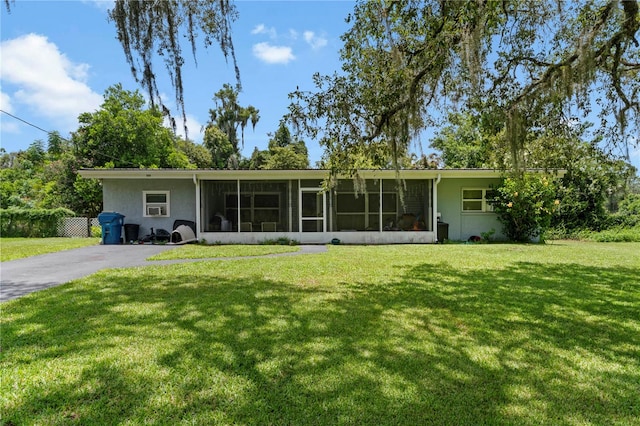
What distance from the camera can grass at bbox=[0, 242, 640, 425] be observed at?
231cm

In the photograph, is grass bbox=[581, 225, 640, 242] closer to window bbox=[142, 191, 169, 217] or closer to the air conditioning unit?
window bbox=[142, 191, 169, 217]

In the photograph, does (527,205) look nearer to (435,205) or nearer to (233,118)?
(435,205)

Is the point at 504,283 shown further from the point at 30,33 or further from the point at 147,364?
the point at 30,33

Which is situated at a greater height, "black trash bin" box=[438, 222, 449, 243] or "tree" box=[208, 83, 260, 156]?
"tree" box=[208, 83, 260, 156]

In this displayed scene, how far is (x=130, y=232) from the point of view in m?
13.5

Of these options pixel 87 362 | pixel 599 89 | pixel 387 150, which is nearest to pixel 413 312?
pixel 87 362

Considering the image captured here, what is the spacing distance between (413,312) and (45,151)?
46.2 m

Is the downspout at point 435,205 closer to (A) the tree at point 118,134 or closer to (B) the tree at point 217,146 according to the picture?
(A) the tree at point 118,134

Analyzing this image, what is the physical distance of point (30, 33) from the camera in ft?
27.8

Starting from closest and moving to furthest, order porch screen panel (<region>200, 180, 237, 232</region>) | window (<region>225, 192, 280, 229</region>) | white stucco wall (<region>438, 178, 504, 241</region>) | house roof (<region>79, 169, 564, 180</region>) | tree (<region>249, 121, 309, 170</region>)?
1. house roof (<region>79, 169, 564, 180</region>)
2. porch screen panel (<region>200, 180, 237, 232</region>)
3. white stucco wall (<region>438, 178, 504, 241</region>)
4. window (<region>225, 192, 280, 229</region>)
5. tree (<region>249, 121, 309, 170</region>)

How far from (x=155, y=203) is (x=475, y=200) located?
12.8 m

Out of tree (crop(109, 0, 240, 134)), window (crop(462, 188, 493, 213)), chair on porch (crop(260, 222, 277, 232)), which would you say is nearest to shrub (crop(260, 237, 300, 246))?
chair on porch (crop(260, 222, 277, 232))

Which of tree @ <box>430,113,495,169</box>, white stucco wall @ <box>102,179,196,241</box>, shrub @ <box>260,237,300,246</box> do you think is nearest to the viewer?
shrub @ <box>260,237,300,246</box>

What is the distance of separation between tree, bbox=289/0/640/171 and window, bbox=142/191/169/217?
8963 millimetres
